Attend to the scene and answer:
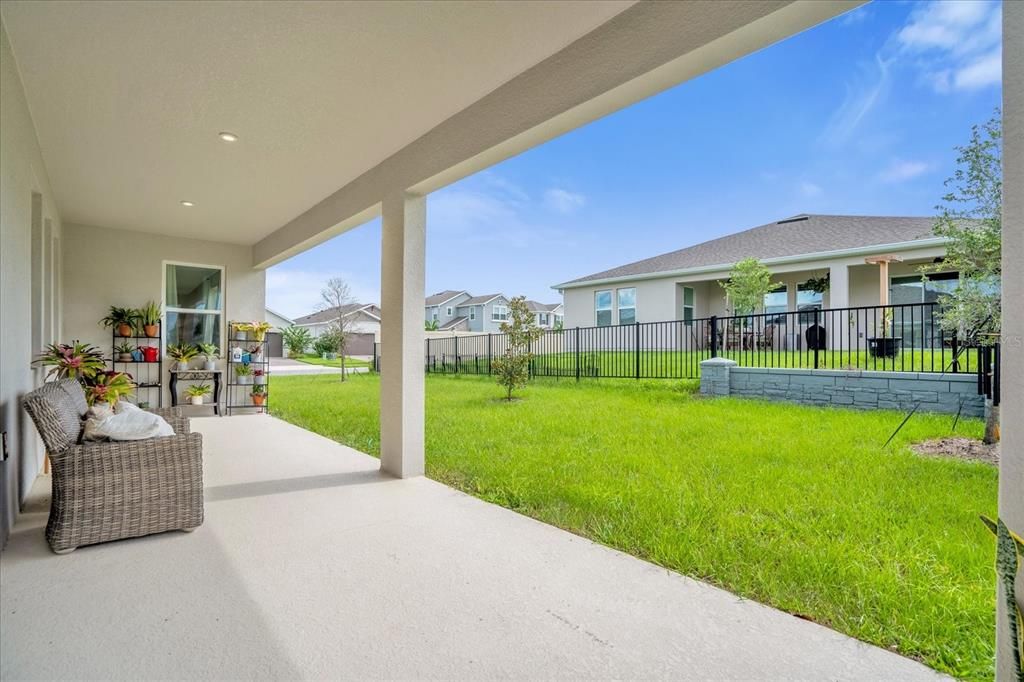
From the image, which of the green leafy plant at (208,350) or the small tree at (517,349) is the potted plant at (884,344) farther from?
the green leafy plant at (208,350)

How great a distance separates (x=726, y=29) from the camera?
1999 mm

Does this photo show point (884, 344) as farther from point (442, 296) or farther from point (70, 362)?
point (442, 296)

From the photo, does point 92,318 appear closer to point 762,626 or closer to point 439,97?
point 439,97

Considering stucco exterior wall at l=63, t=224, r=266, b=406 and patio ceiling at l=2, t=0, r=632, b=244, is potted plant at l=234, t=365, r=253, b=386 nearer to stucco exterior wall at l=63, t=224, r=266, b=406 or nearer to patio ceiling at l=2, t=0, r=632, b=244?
stucco exterior wall at l=63, t=224, r=266, b=406

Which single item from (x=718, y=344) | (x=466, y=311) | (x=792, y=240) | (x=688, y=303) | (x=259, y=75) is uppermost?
(x=792, y=240)

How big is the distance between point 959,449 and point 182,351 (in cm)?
941

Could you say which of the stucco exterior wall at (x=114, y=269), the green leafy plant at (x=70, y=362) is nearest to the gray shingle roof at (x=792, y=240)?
the stucco exterior wall at (x=114, y=269)

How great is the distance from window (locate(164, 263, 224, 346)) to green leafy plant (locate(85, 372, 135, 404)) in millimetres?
3709

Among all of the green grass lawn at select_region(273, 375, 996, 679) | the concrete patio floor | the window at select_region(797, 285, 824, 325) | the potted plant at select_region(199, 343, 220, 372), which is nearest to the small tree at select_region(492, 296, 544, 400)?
→ the green grass lawn at select_region(273, 375, 996, 679)

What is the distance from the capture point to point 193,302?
25.2ft

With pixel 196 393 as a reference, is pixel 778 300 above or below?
above

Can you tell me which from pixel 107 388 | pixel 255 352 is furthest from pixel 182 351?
pixel 107 388

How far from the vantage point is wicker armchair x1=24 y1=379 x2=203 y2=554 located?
8.16 feet

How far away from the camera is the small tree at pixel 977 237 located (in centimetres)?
413
